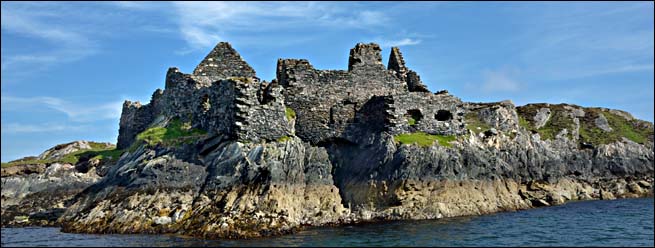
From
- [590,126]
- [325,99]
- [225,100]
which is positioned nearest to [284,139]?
[225,100]

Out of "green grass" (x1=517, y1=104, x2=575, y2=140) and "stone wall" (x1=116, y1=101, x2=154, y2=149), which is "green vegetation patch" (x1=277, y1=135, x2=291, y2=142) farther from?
"green grass" (x1=517, y1=104, x2=575, y2=140)

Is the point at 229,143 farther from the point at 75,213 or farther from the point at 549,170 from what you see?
the point at 549,170

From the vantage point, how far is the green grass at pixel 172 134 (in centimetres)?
3275

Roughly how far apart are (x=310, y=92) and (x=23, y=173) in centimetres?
2104

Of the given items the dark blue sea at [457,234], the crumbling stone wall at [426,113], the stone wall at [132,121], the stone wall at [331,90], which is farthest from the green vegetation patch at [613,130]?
the stone wall at [132,121]

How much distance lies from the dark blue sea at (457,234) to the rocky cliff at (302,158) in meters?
1.76

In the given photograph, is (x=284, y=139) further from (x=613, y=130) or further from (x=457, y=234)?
(x=613, y=130)

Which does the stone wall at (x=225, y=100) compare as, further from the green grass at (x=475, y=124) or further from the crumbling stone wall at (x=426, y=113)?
the green grass at (x=475, y=124)

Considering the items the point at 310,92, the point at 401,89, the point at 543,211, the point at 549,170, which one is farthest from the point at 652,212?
the point at 310,92

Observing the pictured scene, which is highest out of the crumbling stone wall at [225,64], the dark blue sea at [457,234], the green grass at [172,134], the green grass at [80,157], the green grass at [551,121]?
the crumbling stone wall at [225,64]

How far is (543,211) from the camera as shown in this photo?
34.6 meters

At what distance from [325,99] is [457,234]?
15.3 metres

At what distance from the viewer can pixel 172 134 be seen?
111ft

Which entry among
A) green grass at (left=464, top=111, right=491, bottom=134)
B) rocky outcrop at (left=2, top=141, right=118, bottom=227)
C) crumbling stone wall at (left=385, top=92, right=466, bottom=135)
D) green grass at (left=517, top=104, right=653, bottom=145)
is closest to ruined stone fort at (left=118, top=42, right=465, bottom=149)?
crumbling stone wall at (left=385, top=92, right=466, bottom=135)
